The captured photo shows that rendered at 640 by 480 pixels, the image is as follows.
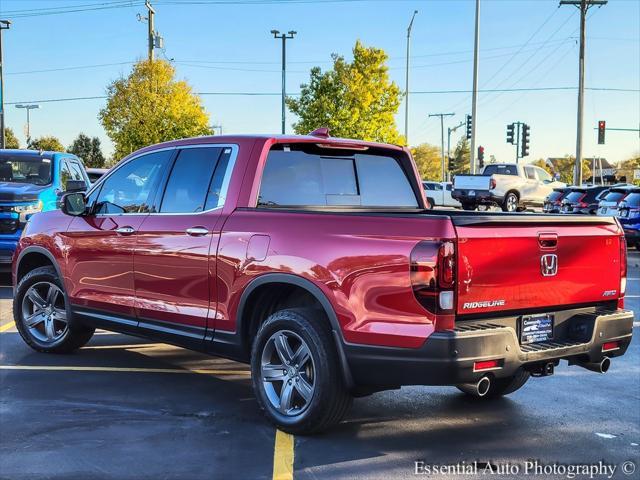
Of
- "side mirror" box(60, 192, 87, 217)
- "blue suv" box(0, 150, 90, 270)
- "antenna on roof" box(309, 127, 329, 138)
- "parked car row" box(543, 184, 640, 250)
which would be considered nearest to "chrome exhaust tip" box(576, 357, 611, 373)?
"antenna on roof" box(309, 127, 329, 138)

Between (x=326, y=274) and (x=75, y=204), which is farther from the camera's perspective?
(x=75, y=204)

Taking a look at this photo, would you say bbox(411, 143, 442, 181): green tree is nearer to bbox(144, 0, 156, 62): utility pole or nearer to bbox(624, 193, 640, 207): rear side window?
bbox(144, 0, 156, 62): utility pole

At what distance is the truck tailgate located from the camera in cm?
402

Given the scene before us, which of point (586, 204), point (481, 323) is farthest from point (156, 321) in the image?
point (586, 204)

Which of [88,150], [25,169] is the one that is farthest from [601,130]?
[88,150]

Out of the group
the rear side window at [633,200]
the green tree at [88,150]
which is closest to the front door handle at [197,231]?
the rear side window at [633,200]

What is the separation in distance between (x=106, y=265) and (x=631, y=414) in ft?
13.7

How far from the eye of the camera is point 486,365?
401 centimetres

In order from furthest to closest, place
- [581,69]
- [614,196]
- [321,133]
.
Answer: [581,69]
[614,196]
[321,133]

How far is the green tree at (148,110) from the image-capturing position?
40.2 m

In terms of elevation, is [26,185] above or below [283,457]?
above

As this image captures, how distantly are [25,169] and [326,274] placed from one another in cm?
921

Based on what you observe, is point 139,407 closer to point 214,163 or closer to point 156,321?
point 156,321

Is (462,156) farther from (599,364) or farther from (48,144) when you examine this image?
(599,364)
